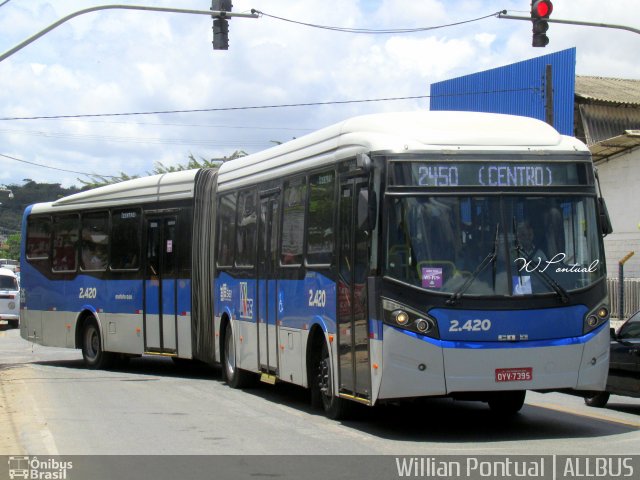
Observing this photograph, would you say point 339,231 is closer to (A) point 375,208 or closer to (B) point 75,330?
(A) point 375,208

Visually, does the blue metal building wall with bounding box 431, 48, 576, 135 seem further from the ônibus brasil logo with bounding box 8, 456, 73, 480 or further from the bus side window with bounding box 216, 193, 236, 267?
the ônibus brasil logo with bounding box 8, 456, 73, 480

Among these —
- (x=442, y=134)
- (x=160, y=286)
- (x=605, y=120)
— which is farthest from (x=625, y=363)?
(x=605, y=120)

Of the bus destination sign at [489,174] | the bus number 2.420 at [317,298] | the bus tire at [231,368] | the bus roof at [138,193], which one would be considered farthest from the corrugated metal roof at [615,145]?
the bus destination sign at [489,174]

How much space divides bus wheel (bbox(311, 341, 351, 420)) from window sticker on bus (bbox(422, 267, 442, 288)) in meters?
2.13

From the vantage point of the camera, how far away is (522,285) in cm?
1038

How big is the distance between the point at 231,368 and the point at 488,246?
7045mm

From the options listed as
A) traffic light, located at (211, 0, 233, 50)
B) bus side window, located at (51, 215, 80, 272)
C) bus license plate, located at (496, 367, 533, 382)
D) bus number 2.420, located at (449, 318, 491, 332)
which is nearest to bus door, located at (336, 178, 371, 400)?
bus number 2.420, located at (449, 318, 491, 332)

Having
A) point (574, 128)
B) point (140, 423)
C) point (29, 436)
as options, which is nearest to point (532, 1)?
point (140, 423)

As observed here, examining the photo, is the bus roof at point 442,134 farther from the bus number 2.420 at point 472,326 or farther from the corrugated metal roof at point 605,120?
the corrugated metal roof at point 605,120

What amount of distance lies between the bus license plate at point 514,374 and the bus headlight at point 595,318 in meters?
0.79

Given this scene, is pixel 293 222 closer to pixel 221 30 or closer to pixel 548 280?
pixel 548 280

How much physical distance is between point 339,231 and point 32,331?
42.4ft

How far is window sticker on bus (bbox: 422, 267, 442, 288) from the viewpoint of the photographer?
10.2m

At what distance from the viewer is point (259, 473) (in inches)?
351
